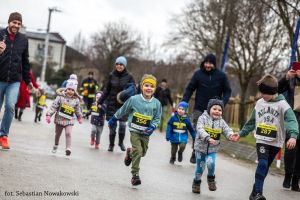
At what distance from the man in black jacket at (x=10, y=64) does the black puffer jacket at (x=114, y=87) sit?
3150 mm

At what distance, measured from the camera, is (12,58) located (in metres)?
10.4

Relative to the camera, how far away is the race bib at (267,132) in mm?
8469

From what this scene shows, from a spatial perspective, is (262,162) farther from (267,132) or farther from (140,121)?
(140,121)

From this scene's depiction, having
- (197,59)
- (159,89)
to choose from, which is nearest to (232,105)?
(197,59)

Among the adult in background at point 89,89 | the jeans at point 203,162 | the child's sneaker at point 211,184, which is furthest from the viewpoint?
the adult in background at point 89,89

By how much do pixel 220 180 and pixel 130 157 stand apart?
2.32 m

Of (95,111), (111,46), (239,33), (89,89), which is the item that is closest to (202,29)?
(239,33)

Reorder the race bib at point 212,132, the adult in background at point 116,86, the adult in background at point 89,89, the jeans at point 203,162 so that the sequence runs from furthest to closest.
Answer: the adult in background at point 89,89, the adult in background at point 116,86, the race bib at point 212,132, the jeans at point 203,162

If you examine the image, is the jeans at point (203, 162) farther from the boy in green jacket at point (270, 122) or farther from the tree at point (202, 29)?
the tree at point (202, 29)

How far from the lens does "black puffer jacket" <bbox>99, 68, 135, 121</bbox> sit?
1338 centimetres

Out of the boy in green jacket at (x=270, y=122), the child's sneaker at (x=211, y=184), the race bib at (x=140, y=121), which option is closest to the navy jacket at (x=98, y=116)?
the race bib at (x=140, y=121)

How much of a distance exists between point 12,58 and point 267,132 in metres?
4.47

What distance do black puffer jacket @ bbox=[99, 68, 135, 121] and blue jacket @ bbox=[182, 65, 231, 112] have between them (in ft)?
5.99

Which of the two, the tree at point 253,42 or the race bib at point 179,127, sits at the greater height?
the tree at point 253,42
